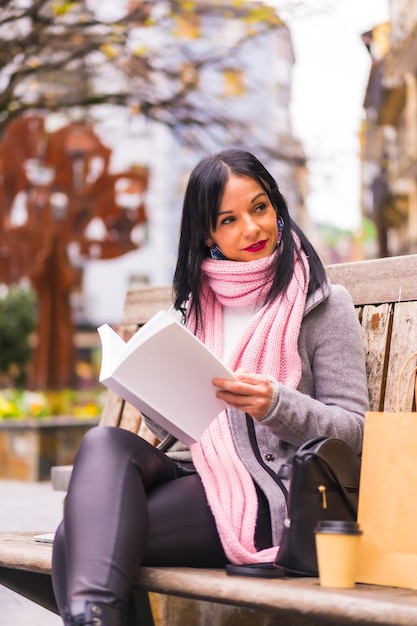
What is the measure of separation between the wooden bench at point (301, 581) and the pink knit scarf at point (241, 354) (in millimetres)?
128

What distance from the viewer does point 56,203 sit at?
11.5m

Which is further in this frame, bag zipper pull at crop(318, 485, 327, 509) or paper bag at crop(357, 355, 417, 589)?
bag zipper pull at crop(318, 485, 327, 509)

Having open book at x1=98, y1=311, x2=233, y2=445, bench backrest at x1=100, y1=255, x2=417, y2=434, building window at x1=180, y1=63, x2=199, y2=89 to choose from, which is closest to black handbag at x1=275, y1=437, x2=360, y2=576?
open book at x1=98, y1=311, x2=233, y2=445

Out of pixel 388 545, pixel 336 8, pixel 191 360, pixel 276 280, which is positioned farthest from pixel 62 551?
pixel 336 8

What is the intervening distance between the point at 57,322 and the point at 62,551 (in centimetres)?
970

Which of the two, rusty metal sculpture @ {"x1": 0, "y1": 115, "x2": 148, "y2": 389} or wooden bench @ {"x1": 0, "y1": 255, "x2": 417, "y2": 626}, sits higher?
wooden bench @ {"x1": 0, "y1": 255, "x2": 417, "y2": 626}

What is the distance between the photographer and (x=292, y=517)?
2.23 m

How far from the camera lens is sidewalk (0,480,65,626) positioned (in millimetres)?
3870

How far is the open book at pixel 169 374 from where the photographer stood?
7.51ft

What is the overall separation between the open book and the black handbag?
28 centimetres

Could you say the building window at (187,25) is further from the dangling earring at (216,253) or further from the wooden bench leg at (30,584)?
the wooden bench leg at (30,584)

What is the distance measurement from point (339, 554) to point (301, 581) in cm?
15

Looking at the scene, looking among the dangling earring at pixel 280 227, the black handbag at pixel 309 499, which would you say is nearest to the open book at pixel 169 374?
the black handbag at pixel 309 499

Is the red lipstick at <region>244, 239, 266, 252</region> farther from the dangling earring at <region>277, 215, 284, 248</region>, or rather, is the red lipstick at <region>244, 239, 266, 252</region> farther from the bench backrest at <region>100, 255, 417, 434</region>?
the bench backrest at <region>100, 255, 417, 434</region>
